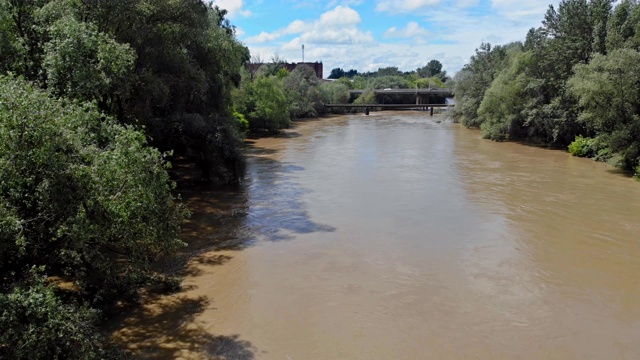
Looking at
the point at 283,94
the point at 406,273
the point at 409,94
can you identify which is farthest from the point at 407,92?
the point at 406,273

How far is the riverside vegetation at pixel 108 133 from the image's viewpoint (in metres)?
7.71

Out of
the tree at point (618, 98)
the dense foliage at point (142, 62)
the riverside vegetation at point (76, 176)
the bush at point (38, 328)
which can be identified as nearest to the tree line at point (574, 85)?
the tree at point (618, 98)

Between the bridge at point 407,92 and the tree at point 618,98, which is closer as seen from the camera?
the tree at point 618,98

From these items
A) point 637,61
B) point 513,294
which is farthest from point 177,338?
point 637,61

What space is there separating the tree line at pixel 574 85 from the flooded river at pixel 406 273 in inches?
165

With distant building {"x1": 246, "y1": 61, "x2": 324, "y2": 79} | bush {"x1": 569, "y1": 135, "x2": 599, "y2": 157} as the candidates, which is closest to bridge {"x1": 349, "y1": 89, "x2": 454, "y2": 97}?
distant building {"x1": 246, "y1": 61, "x2": 324, "y2": 79}

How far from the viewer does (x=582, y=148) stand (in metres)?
35.6

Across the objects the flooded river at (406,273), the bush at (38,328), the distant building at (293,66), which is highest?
the distant building at (293,66)

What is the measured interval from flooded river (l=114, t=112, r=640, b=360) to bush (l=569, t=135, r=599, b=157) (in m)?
8.13

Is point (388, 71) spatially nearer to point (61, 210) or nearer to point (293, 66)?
point (293, 66)

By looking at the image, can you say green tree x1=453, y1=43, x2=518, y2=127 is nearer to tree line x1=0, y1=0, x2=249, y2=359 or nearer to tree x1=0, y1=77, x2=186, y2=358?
tree line x1=0, y1=0, x2=249, y2=359

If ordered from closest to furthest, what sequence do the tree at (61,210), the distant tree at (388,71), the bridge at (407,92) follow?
the tree at (61,210) < the bridge at (407,92) < the distant tree at (388,71)

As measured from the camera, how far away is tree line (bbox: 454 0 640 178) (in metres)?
27.7

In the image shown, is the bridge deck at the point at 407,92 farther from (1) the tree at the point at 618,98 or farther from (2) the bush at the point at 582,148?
(1) the tree at the point at 618,98
